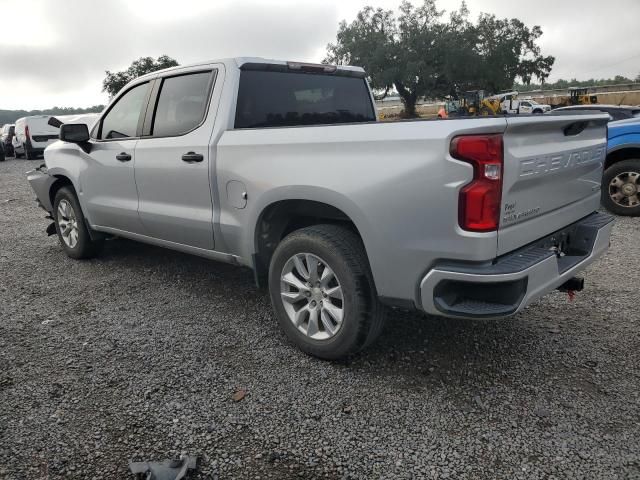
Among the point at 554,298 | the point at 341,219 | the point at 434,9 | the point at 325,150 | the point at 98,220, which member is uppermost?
the point at 434,9

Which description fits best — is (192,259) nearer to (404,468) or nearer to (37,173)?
(37,173)

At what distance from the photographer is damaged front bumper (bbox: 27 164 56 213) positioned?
5835mm

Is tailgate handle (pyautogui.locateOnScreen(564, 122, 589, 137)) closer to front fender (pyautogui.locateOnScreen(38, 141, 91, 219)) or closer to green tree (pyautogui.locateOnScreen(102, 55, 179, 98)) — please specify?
front fender (pyautogui.locateOnScreen(38, 141, 91, 219))

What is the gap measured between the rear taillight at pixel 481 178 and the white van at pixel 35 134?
21416 mm

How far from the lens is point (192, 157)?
3.81 m

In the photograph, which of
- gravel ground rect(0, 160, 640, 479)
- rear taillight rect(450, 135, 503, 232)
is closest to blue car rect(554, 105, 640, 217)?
gravel ground rect(0, 160, 640, 479)

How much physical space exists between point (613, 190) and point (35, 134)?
20731 mm

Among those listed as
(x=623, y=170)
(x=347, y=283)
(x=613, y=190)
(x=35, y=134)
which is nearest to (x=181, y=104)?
(x=347, y=283)

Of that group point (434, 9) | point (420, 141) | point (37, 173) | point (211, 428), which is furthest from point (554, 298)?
point (434, 9)

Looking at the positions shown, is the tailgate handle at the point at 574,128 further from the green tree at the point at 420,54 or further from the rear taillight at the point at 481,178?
the green tree at the point at 420,54

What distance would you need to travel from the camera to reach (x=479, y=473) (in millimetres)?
2324

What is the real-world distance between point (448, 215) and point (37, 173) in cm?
536

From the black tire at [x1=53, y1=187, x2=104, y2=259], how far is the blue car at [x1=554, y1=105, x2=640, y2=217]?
20.3 feet

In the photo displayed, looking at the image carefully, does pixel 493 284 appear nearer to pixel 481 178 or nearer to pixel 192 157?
pixel 481 178
